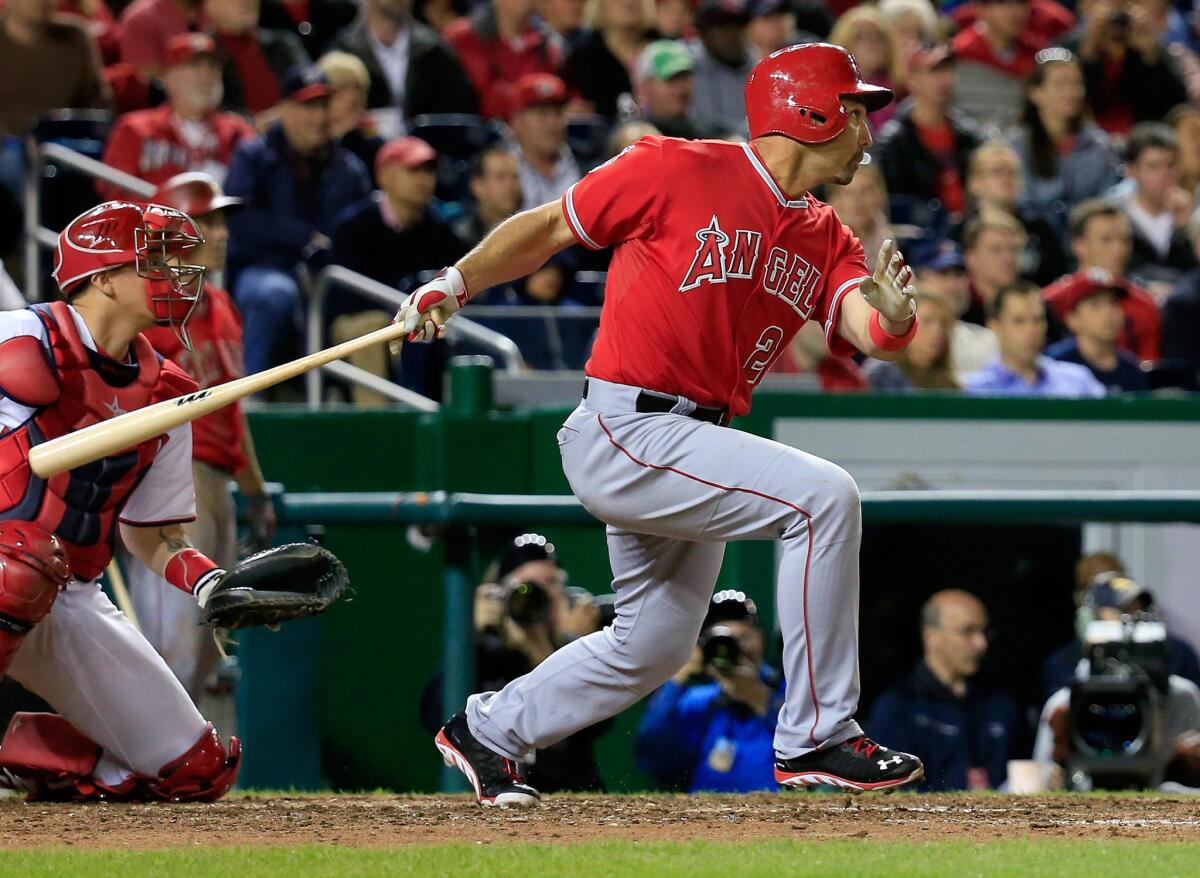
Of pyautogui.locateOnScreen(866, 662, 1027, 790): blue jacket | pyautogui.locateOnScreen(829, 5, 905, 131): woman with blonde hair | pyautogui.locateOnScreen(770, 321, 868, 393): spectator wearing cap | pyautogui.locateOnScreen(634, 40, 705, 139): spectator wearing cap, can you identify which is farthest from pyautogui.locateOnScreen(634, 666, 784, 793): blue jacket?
pyautogui.locateOnScreen(829, 5, 905, 131): woman with blonde hair

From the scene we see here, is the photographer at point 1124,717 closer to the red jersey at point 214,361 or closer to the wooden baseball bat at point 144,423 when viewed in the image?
the wooden baseball bat at point 144,423

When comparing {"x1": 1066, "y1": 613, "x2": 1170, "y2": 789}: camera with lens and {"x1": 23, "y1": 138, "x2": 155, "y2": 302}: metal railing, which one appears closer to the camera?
{"x1": 1066, "y1": 613, "x2": 1170, "y2": 789}: camera with lens

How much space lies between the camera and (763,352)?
4.67 m

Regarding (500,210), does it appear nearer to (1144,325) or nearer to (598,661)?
(1144,325)

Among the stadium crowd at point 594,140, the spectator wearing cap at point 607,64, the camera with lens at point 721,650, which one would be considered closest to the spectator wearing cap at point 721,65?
the stadium crowd at point 594,140

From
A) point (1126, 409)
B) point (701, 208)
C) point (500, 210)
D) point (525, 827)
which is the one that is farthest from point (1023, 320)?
point (525, 827)

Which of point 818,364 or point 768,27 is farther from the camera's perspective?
point 768,27

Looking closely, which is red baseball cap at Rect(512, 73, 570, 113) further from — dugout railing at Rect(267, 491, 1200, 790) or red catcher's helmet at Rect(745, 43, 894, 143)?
red catcher's helmet at Rect(745, 43, 894, 143)

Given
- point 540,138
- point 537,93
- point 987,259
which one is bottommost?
point 987,259

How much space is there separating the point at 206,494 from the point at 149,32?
401 cm

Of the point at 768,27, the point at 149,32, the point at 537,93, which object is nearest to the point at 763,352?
the point at 537,93

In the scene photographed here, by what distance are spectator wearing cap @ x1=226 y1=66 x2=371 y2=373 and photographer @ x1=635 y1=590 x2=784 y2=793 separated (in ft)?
8.82

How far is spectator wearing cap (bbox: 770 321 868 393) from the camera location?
324 inches

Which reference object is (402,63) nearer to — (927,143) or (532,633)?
(927,143)
